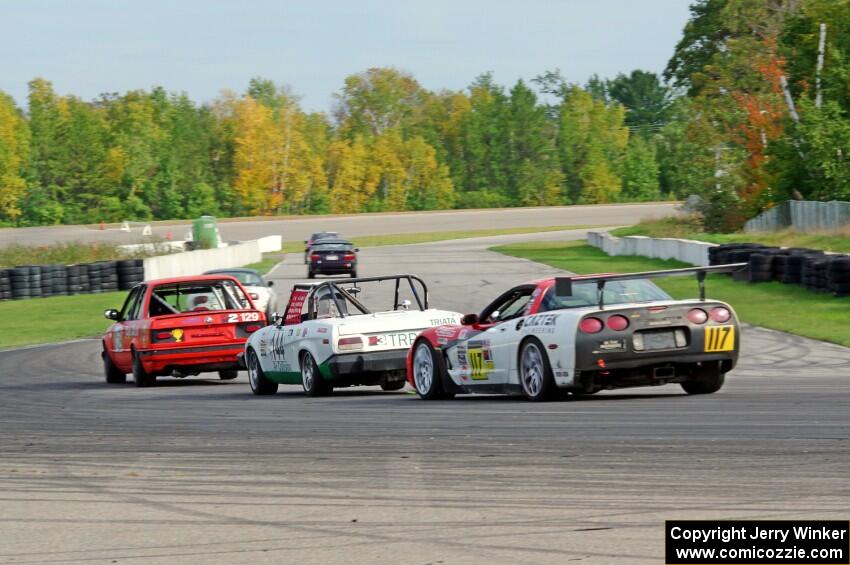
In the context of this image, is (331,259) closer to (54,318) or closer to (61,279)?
(61,279)

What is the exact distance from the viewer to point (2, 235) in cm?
9100

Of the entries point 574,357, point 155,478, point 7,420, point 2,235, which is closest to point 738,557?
point 155,478

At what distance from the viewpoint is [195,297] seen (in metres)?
18.6

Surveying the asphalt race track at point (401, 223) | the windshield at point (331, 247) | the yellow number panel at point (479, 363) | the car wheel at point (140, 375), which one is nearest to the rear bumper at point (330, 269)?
the windshield at point (331, 247)

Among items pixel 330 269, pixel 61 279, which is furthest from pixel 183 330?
pixel 330 269

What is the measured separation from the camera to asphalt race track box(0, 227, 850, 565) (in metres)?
6.21

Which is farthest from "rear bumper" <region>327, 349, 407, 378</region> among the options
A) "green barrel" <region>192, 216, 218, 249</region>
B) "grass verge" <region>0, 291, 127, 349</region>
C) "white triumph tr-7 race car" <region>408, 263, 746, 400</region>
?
"green barrel" <region>192, 216, 218, 249</region>

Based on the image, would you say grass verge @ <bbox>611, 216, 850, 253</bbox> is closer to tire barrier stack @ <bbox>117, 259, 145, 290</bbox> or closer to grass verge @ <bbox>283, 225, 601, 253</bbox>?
tire barrier stack @ <bbox>117, 259, 145, 290</bbox>

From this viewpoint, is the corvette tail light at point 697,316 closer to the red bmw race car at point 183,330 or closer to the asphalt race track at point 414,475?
the asphalt race track at point 414,475

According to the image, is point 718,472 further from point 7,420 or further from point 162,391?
point 162,391

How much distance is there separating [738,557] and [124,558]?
265cm

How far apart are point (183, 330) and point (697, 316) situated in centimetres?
803

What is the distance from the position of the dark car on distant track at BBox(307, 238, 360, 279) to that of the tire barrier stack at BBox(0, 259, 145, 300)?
8.66 metres

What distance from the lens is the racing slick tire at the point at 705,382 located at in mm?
11984
